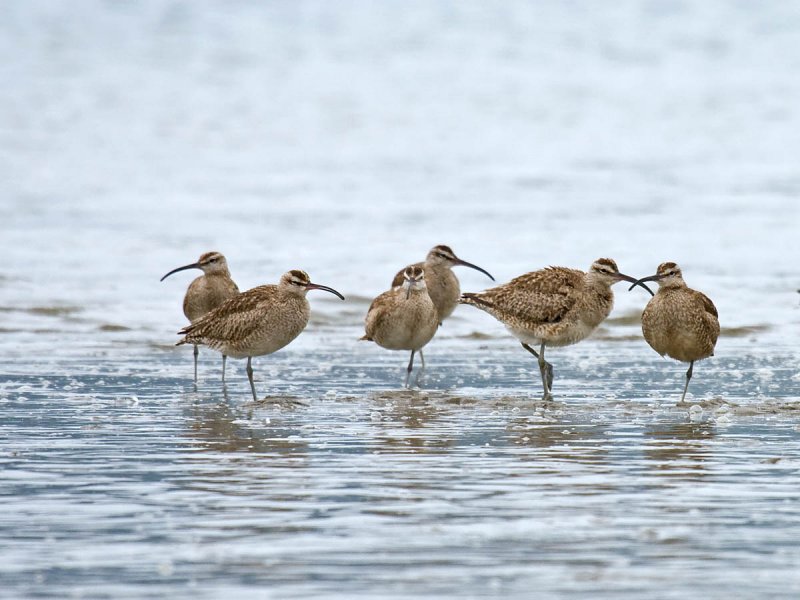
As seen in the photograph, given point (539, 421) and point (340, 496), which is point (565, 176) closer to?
point (539, 421)

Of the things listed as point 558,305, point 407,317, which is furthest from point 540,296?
point 407,317

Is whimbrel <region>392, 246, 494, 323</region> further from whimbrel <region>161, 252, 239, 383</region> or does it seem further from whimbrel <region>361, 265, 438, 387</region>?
whimbrel <region>161, 252, 239, 383</region>

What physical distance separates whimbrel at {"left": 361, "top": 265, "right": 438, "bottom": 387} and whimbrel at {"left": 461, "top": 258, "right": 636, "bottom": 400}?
54cm

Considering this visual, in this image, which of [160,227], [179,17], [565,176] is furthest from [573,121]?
[179,17]

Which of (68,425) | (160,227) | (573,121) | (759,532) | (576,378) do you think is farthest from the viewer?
(573,121)

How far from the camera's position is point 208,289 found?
13594mm

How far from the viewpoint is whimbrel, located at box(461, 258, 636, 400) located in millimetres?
12031

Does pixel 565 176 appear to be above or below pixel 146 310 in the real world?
above

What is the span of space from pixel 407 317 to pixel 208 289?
210 centimetres

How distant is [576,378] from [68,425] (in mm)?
4412

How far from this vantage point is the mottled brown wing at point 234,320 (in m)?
11.6

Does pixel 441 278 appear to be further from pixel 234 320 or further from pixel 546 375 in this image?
pixel 234 320

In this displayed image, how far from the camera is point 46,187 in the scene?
29.0m

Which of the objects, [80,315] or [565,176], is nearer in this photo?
Result: [80,315]
